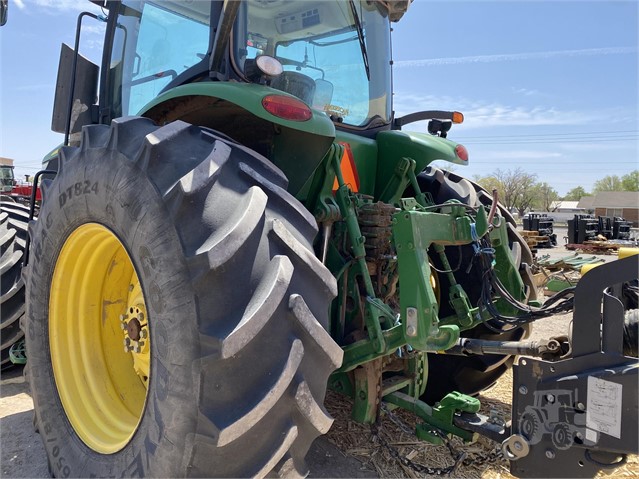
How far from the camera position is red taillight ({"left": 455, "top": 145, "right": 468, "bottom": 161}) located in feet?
10.5

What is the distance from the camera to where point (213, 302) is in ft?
5.12

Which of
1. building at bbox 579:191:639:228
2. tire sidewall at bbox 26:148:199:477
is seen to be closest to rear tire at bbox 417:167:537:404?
tire sidewall at bbox 26:148:199:477

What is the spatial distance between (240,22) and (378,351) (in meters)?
1.63

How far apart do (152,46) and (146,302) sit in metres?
1.76

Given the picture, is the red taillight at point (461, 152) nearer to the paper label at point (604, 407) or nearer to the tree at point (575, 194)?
the paper label at point (604, 407)

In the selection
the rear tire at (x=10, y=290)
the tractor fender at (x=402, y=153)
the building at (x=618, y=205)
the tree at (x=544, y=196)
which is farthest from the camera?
the tree at (x=544, y=196)

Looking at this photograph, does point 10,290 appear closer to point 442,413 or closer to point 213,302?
point 213,302

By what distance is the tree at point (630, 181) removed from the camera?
71.3 m

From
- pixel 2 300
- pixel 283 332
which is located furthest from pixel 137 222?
pixel 2 300

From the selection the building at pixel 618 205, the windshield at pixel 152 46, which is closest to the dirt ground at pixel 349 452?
the windshield at pixel 152 46

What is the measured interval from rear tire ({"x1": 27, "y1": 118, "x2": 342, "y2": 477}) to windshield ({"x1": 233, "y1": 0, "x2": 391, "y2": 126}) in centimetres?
96

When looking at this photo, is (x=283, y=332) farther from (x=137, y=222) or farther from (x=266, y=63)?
(x=266, y=63)

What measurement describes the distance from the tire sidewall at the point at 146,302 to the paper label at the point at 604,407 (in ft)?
4.17

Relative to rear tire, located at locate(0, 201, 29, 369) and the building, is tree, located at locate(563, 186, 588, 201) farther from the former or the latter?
rear tire, located at locate(0, 201, 29, 369)
